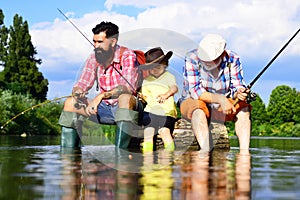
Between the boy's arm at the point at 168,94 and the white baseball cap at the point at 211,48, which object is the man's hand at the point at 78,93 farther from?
the white baseball cap at the point at 211,48

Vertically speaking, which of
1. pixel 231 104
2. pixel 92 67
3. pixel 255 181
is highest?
pixel 92 67

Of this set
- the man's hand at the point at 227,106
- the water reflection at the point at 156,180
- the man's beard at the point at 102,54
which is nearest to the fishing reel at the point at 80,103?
the man's beard at the point at 102,54

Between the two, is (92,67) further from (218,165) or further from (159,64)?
(218,165)

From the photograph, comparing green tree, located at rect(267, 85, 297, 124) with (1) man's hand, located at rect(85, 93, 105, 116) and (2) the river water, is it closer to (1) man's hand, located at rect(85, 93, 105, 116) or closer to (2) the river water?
(1) man's hand, located at rect(85, 93, 105, 116)

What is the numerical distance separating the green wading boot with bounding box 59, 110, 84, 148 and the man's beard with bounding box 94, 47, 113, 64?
790mm

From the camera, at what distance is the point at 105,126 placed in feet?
42.3

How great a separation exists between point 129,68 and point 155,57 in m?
0.88

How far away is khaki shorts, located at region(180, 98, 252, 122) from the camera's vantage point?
6.81 metres

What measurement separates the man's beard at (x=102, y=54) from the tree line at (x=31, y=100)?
22.9 metres

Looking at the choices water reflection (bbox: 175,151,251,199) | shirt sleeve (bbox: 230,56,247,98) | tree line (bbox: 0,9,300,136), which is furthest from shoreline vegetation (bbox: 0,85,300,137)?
water reflection (bbox: 175,151,251,199)

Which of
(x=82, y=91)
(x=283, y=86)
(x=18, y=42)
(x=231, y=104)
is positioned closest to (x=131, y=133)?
(x=82, y=91)

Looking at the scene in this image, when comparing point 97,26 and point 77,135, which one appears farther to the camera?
point 77,135

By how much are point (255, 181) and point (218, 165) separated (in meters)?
1.20

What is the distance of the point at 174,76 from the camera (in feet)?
25.9
